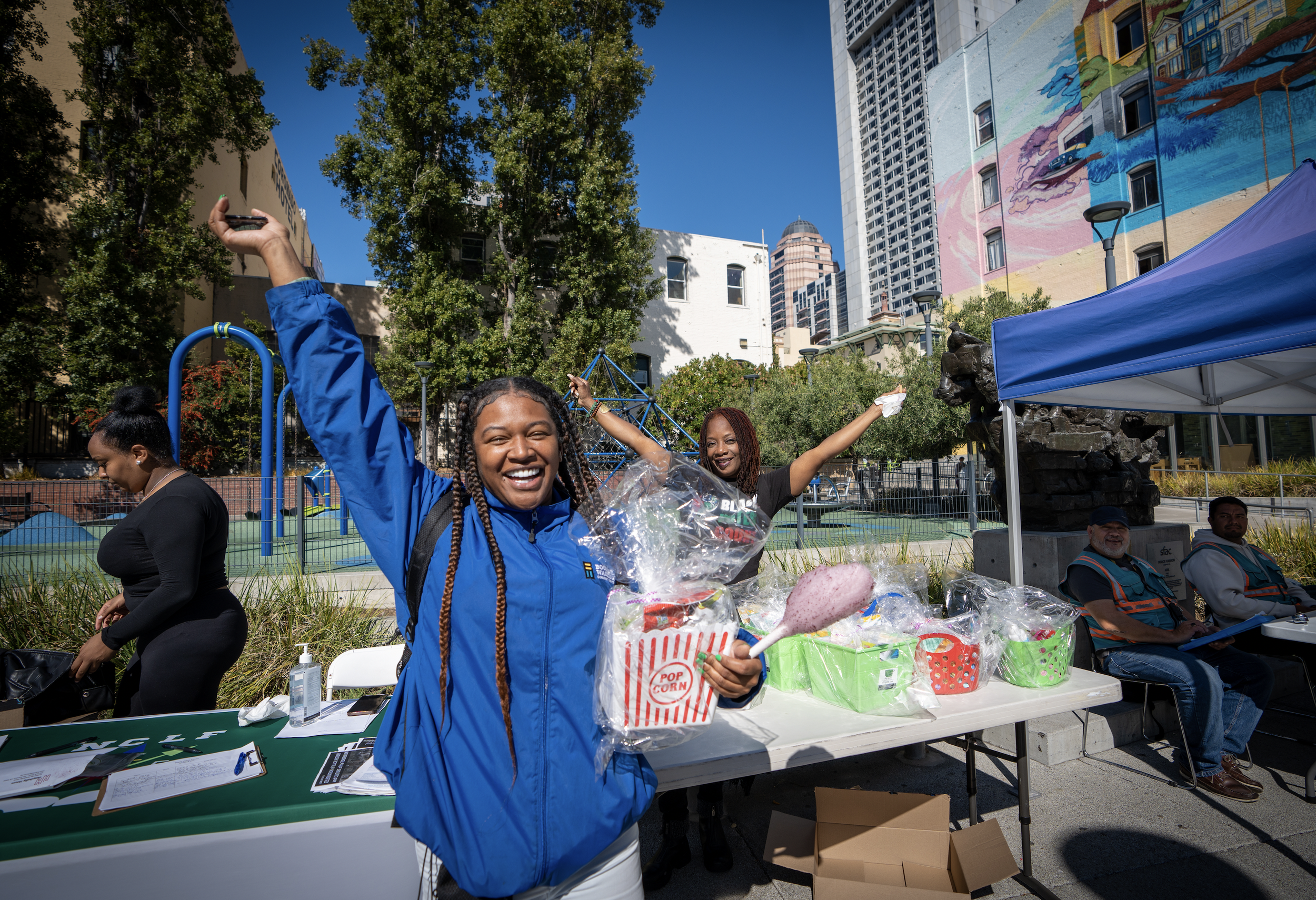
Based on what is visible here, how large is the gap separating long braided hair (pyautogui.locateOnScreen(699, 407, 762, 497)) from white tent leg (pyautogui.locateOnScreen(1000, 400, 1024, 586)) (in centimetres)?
212

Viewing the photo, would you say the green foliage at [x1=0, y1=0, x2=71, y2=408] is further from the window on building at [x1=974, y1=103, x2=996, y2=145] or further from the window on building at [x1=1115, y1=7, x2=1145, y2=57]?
the window on building at [x1=974, y1=103, x2=996, y2=145]

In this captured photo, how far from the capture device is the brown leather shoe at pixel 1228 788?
350 centimetres

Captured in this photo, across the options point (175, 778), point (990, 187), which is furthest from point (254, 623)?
point (990, 187)

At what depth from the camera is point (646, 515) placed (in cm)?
159

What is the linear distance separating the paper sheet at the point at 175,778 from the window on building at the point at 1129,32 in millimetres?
31134

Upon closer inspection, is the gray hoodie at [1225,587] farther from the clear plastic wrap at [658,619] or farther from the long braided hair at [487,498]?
the long braided hair at [487,498]

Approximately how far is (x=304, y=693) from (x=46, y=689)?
128 cm

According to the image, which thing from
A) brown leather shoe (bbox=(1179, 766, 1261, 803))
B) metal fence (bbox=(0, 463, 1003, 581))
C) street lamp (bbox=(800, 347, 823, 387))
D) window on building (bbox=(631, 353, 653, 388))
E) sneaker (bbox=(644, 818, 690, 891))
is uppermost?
window on building (bbox=(631, 353, 653, 388))

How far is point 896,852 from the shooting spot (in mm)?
2564

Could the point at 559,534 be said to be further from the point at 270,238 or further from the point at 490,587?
the point at 270,238

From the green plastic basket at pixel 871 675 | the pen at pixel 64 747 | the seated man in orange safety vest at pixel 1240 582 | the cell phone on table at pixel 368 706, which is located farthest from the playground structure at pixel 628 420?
the pen at pixel 64 747

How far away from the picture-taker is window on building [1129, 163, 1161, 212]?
21.5m

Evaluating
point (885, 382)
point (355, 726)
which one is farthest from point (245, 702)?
point (885, 382)

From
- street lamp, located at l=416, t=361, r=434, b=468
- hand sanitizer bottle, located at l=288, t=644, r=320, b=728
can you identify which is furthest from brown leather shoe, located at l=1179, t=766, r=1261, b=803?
street lamp, located at l=416, t=361, r=434, b=468
